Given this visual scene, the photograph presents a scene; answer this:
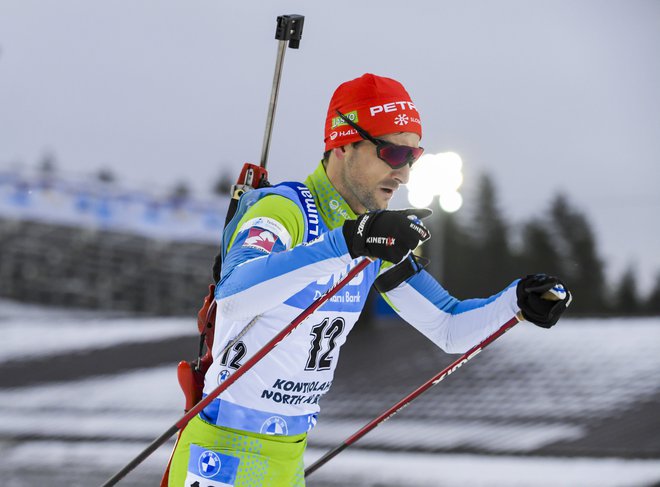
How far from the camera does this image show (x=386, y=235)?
1798 millimetres

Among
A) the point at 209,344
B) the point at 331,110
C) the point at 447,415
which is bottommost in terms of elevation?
the point at 447,415

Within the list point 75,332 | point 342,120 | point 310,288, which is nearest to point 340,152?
point 342,120

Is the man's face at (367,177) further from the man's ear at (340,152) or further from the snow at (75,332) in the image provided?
the snow at (75,332)

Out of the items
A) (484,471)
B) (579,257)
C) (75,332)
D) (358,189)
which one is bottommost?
(579,257)

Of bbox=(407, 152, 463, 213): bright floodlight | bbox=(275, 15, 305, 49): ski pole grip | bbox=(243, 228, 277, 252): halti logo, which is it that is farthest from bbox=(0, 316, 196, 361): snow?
bbox=(243, 228, 277, 252): halti logo

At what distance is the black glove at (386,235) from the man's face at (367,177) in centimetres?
50

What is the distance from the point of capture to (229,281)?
75.1 inches

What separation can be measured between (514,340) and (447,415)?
1.45 metres

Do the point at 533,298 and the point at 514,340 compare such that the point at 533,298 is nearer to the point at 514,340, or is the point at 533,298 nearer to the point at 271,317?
the point at 271,317

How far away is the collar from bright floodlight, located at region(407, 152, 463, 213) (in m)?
7.85

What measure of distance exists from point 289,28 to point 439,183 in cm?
766

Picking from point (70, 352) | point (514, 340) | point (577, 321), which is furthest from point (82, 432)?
point (577, 321)

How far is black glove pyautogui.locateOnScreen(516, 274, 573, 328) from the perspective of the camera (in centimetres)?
226

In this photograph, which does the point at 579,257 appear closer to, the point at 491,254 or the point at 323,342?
the point at 491,254
